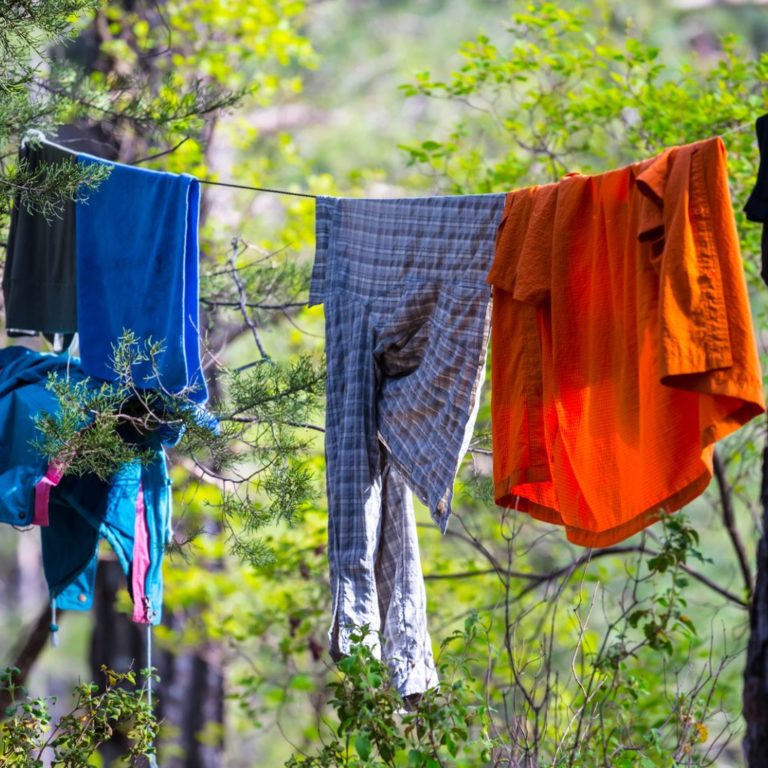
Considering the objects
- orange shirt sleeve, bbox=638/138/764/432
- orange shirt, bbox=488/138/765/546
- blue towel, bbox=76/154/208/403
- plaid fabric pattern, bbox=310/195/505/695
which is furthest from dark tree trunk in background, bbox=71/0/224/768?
orange shirt sleeve, bbox=638/138/764/432

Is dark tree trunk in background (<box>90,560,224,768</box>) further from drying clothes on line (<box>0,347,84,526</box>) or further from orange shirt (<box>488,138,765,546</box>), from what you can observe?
orange shirt (<box>488,138,765,546</box>)

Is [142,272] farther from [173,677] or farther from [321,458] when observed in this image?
[173,677]

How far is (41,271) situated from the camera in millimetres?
2965

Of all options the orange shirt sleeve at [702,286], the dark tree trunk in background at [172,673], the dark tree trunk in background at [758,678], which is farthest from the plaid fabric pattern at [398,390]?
the dark tree trunk in background at [172,673]

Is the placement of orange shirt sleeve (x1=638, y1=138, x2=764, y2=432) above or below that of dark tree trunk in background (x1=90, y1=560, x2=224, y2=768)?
above

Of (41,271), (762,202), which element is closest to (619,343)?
(762,202)

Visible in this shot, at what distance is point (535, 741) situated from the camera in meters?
→ 2.45

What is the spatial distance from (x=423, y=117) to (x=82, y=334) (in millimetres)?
8344

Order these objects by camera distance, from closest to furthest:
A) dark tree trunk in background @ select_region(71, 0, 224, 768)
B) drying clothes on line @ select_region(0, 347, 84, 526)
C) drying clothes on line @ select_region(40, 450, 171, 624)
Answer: drying clothes on line @ select_region(0, 347, 84, 526) → drying clothes on line @ select_region(40, 450, 171, 624) → dark tree trunk in background @ select_region(71, 0, 224, 768)

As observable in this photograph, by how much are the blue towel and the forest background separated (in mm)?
152

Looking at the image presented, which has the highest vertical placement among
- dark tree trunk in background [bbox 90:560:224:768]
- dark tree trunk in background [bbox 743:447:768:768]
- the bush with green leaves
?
dark tree trunk in background [bbox 743:447:768:768]

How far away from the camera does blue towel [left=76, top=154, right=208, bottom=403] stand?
2648mm

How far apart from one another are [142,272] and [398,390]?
0.74 m

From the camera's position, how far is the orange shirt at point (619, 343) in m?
1.94
